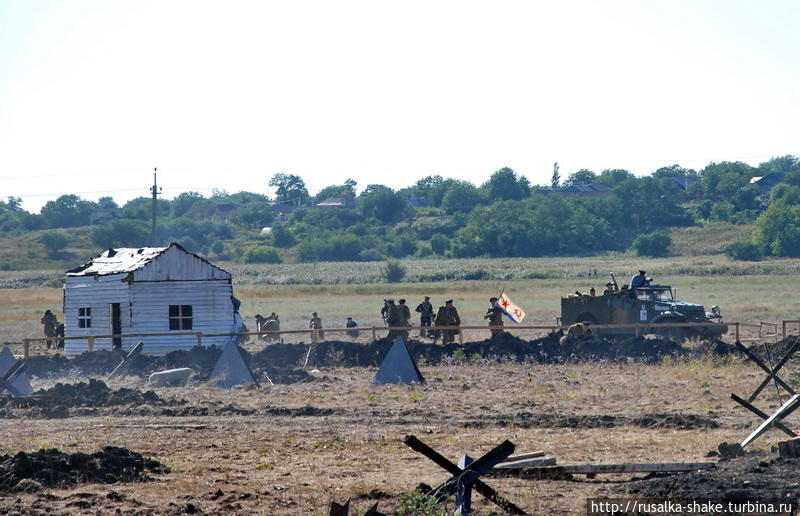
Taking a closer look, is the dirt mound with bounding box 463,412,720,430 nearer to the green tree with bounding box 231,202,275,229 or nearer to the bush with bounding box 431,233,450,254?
the bush with bounding box 431,233,450,254

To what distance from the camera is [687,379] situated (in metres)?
23.3

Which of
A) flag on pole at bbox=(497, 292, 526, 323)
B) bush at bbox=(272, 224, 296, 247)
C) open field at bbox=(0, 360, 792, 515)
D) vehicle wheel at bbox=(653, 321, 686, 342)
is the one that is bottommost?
open field at bbox=(0, 360, 792, 515)

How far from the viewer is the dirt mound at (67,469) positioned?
501 inches

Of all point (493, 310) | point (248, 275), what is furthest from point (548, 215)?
point (493, 310)

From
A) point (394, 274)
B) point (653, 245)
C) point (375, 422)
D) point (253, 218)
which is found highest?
point (253, 218)

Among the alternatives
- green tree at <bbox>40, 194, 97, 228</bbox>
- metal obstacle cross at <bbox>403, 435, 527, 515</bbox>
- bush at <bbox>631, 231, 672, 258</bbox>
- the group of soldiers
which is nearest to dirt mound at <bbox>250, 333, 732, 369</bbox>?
the group of soldiers

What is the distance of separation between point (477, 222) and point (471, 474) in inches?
4556

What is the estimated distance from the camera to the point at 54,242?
412 feet

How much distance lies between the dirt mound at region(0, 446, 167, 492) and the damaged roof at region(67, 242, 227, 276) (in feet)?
63.4

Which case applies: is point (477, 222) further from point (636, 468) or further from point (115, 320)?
point (636, 468)

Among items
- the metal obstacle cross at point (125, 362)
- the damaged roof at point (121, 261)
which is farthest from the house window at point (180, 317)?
the metal obstacle cross at point (125, 362)

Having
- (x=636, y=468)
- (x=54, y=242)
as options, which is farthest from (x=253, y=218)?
(x=636, y=468)

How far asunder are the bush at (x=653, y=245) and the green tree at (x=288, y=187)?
92.7 meters

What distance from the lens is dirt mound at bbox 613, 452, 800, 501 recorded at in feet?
35.6
